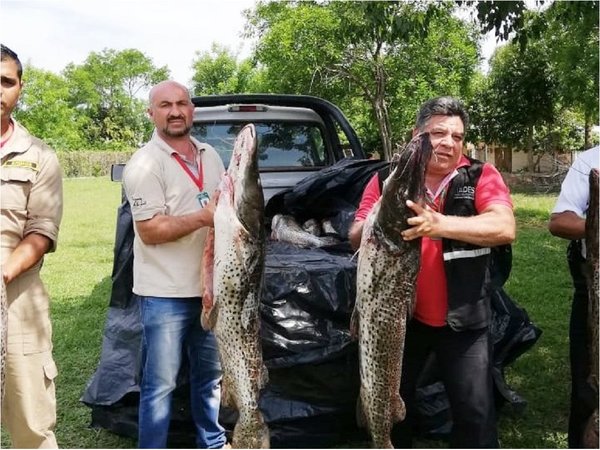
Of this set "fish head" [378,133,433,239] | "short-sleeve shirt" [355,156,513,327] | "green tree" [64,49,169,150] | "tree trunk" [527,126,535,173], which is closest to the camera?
"fish head" [378,133,433,239]

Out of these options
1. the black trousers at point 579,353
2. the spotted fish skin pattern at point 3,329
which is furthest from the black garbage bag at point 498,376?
the spotted fish skin pattern at point 3,329

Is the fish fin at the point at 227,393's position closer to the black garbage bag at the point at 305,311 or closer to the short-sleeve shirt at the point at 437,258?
the black garbage bag at the point at 305,311

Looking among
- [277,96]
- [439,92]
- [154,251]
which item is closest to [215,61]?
[439,92]

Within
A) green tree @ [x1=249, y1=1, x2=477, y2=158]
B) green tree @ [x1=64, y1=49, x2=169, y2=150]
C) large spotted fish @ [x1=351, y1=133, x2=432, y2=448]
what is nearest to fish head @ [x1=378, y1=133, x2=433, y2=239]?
large spotted fish @ [x1=351, y1=133, x2=432, y2=448]

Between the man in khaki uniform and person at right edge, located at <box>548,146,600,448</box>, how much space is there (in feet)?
8.70

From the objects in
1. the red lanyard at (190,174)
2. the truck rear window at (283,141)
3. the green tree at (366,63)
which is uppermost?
the green tree at (366,63)

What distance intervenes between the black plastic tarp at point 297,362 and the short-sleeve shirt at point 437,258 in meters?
0.87

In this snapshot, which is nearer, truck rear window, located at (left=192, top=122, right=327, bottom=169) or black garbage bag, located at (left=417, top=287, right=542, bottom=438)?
black garbage bag, located at (left=417, top=287, right=542, bottom=438)

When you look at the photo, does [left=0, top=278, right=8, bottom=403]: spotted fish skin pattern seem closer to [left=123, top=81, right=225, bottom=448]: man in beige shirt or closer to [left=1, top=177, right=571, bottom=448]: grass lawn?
[left=123, top=81, right=225, bottom=448]: man in beige shirt

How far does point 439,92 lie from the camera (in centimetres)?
1364

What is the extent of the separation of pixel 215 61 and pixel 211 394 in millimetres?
41410

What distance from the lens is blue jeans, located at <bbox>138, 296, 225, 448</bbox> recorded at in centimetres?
346

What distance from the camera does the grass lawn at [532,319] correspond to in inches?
177

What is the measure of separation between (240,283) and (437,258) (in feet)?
3.20
